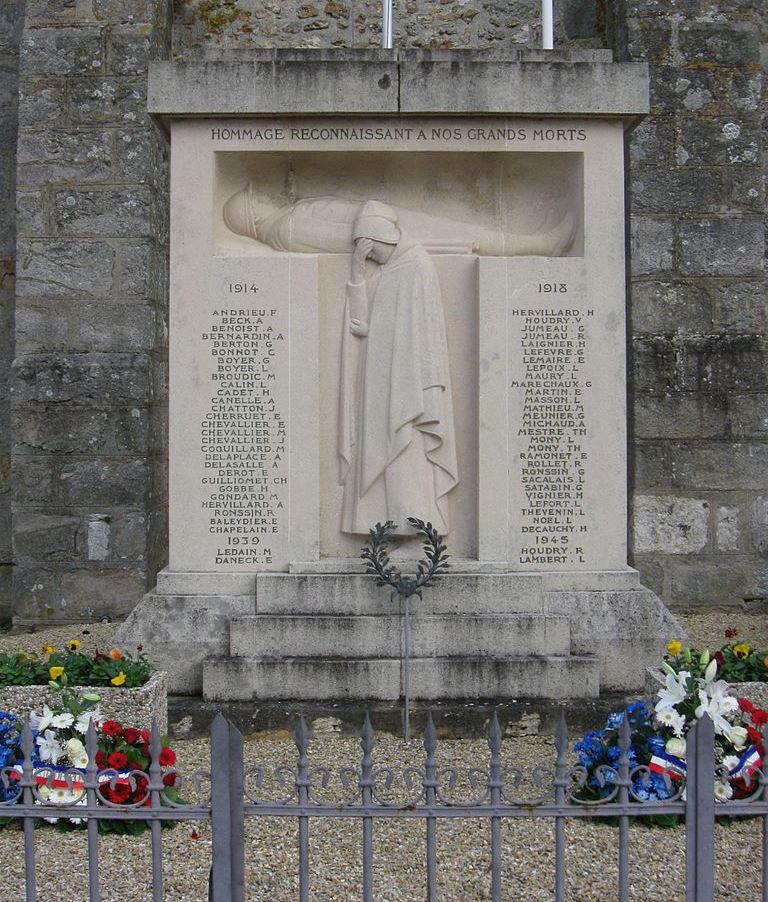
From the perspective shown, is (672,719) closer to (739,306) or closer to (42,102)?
Answer: (739,306)

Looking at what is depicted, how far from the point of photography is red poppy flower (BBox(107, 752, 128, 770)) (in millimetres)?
3926

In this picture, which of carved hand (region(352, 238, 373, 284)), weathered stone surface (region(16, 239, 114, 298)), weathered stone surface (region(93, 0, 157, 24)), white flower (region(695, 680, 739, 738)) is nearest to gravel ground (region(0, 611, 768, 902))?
white flower (region(695, 680, 739, 738))

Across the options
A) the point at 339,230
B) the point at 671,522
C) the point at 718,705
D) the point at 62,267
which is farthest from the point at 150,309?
the point at 718,705

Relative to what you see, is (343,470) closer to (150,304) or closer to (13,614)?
(150,304)

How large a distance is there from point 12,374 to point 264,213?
2823mm

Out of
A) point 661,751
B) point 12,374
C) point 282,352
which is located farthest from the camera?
point 12,374

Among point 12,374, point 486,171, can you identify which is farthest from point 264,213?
point 12,374

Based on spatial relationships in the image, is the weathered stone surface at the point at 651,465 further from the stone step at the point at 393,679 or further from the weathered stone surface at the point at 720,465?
the stone step at the point at 393,679

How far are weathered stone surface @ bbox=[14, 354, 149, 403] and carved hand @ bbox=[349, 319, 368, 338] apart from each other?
8.46 feet

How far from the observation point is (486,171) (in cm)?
575

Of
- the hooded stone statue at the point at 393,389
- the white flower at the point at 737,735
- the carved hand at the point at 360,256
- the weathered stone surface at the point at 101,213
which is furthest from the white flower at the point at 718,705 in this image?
the weathered stone surface at the point at 101,213

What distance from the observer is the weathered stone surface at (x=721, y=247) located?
7.67 m

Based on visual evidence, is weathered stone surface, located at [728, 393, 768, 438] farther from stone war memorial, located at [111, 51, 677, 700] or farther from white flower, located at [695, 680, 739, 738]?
white flower, located at [695, 680, 739, 738]

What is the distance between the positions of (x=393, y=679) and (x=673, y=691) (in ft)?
4.74
